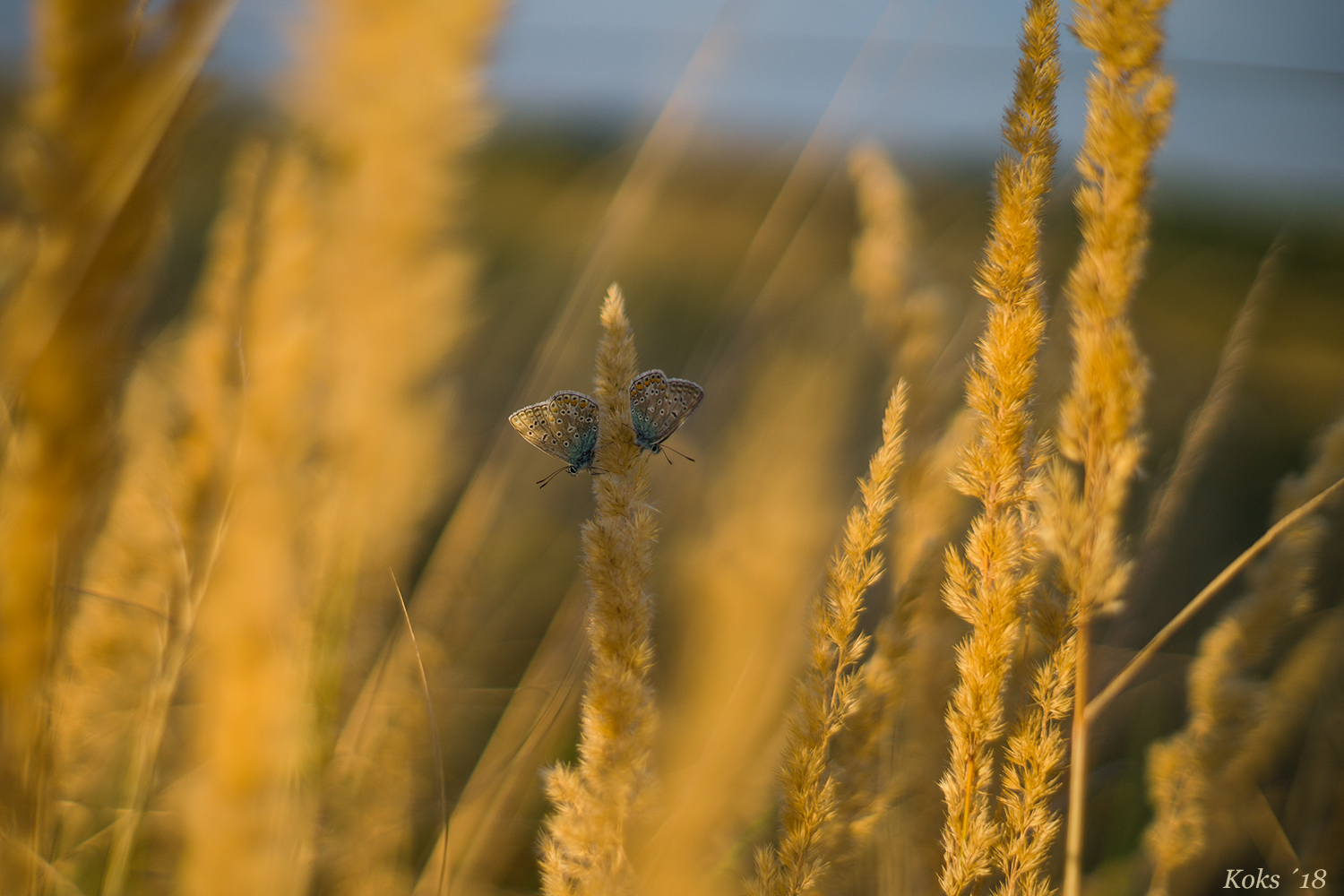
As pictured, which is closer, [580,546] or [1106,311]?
[1106,311]

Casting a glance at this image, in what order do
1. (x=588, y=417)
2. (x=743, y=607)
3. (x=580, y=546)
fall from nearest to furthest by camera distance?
(x=588, y=417), (x=580, y=546), (x=743, y=607)

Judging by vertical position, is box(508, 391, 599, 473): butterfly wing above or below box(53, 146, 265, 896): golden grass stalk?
above

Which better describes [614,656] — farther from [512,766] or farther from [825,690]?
[512,766]

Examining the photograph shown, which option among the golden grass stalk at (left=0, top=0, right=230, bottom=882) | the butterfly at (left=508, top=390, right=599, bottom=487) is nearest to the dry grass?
the golden grass stalk at (left=0, top=0, right=230, bottom=882)

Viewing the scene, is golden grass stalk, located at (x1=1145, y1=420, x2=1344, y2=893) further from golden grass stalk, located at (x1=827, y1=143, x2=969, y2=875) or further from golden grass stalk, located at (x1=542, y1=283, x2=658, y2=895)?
golden grass stalk, located at (x1=542, y1=283, x2=658, y2=895)

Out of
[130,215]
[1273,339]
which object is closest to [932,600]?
[130,215]

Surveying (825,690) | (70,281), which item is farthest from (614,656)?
(70,281)

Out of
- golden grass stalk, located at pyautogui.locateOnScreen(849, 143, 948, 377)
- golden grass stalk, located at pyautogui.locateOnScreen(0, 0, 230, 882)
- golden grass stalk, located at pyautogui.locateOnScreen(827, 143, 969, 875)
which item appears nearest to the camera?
golden grass stalk, located at pyautogui.locateOnScreen(0, 0, 230, 882)

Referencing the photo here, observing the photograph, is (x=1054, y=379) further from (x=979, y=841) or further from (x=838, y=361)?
(x=979, y=841)
